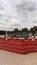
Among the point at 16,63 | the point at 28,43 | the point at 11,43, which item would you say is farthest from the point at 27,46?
the point at 16,63

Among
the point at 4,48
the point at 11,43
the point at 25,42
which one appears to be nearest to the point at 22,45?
the point at 25,42

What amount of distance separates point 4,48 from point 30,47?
3192mm

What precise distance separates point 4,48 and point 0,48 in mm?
1092

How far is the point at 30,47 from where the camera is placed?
15492 mm

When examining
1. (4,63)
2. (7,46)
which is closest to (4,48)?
(7,46)

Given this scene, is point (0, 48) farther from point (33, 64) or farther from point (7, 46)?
point (33, 64)

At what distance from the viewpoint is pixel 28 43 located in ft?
50.4

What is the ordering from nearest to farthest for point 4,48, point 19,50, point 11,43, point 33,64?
1. point 33,64
2. point 19,50
3. point 11,43
4. point 4,48

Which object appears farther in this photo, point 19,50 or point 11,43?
point 11,43

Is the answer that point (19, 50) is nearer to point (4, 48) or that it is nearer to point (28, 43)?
point (28, 43)

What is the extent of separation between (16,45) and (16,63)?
461 cm

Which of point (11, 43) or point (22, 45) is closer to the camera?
point (22, 45)

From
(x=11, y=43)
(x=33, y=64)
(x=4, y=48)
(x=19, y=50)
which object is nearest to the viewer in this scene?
(x=33, y=64)

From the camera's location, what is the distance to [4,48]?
17.9 m
